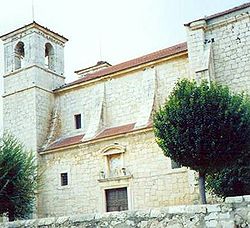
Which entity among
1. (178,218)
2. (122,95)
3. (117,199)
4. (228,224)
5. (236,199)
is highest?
(122,95)

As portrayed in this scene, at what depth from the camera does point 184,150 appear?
43.8 feet

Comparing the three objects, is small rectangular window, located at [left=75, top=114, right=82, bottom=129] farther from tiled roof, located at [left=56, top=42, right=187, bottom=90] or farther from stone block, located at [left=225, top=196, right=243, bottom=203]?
stone block, located at [left=225, top=196, right=243, bottom=203]

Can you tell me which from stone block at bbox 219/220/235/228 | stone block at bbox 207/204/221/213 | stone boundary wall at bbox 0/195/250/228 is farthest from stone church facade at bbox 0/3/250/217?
stone block at bbox 219/220/235/228

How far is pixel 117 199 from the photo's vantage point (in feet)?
66.2

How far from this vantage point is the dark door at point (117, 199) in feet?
65.4

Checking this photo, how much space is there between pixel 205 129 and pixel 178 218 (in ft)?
17.8

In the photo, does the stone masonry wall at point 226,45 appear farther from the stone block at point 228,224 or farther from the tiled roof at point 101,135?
the stone block at point 228,224

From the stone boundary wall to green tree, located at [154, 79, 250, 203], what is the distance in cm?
479

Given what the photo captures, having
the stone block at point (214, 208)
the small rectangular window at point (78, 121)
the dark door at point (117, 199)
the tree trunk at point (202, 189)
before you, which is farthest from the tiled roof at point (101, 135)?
the stone block at point (214, 208)

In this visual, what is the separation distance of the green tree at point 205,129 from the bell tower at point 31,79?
1152 cm

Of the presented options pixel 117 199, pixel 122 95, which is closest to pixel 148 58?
pixel 122 95

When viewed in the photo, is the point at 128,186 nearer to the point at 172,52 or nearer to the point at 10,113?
the point at 172,52

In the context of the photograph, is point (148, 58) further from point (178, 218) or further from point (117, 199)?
point (178, 218)

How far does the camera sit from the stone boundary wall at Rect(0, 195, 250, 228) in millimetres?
7766
